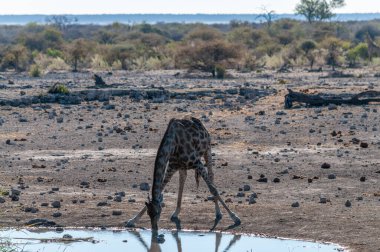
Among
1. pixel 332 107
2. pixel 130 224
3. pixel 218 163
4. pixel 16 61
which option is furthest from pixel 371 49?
pixel 130 224

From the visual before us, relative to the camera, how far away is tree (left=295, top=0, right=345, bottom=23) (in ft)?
311

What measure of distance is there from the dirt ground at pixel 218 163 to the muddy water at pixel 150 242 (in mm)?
294

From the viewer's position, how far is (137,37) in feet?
238

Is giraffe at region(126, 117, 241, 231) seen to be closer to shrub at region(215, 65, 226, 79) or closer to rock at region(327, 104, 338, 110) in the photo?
rock at region(327, 104, 338, 110)

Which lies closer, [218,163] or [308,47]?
[218,163]

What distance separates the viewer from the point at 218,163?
1761cm

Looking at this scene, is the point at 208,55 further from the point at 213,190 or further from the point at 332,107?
the point at 213,190

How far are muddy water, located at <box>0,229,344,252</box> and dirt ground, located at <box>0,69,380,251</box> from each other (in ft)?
0.97

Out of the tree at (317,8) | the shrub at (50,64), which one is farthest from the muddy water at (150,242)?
the tree at (317,8)

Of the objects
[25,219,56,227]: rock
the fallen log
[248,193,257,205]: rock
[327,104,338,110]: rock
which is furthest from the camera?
the fallen log

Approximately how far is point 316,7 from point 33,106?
72.7m

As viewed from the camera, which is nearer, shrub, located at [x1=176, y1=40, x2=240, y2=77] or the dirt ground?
the dirt ground

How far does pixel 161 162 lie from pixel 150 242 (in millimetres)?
993

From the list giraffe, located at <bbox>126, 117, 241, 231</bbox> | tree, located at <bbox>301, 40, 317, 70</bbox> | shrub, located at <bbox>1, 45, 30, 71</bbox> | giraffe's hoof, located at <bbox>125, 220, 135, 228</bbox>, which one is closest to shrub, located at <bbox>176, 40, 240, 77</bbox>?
tree, located at <bbox>301, 40, 317, 70</bbox>
